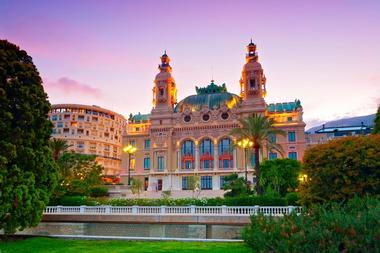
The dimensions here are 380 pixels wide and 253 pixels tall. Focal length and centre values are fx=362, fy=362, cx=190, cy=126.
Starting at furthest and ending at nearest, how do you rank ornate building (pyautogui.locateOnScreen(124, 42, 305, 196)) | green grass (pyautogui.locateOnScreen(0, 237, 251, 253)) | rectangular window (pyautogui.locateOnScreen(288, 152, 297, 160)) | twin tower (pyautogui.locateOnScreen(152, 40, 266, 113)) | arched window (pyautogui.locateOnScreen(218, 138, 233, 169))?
1. twin tower (pyautogui.locateOnScreen(152, 40, 266, 113))
2. arched window (pyautogui.locateOnScreen(218, 138, 233, 169))
3. ornate building (pyautogui.locateOnScreen(124, 42, 305, 196))
4. rectangular window (pyautogui.locateOnScreen(288, 152, 297, 160))
5. green grass (pyautogui.locateOnScreen(0, 237, 251, 253))

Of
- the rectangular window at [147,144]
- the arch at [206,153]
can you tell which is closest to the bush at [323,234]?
the arch at [206,153]

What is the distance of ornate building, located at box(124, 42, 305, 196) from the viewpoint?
6994 centimetres

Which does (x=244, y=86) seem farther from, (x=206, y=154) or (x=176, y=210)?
(x=176, y=210)

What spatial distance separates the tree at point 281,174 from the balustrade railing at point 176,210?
16.6 m

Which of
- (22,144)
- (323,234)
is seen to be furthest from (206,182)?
(323,234)

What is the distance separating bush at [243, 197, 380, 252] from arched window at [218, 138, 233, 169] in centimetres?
5698

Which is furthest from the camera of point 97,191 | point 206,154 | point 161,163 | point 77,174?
point 161,163

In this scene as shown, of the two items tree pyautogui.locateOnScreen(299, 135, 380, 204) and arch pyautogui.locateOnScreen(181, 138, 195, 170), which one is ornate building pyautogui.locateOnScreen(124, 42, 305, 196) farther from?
tree pyautogui.locateOnScreen(299, 135, 380, 204)

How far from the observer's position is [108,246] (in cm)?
1897

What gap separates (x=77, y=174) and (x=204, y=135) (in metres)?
33.9

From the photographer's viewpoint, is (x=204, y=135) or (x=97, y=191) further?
(x=204, y=135)

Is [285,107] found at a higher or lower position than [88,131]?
lower

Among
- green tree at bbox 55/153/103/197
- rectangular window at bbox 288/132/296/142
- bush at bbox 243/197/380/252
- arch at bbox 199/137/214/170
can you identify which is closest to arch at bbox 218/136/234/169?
arch at bbox 199/137/214/170

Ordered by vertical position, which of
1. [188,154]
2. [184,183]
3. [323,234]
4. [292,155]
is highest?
[188,154]
